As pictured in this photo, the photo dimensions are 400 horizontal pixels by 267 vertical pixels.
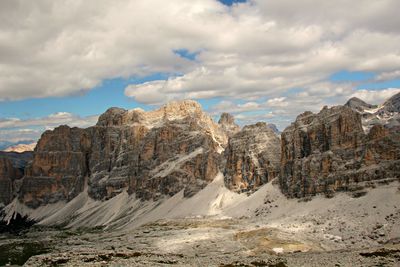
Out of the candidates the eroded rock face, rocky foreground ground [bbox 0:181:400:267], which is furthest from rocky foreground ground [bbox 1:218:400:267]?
the eroded rock face

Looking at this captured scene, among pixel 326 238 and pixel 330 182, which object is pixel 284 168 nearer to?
pixel 330 182

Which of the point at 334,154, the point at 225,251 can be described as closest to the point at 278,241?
the point at 225,251

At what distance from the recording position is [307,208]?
16212 cm

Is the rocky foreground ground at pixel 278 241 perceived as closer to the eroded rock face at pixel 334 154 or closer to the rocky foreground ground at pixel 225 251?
the rocky foreground ground at pixel 225 251

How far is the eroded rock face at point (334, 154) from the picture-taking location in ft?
527

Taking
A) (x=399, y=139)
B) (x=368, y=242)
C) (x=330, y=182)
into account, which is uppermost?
(x=399, y=139)

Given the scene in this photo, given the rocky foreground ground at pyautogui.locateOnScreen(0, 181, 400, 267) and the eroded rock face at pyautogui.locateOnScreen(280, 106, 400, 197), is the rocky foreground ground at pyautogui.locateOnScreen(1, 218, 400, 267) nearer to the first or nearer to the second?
the rocky foreground ground at pyautogui.locateOnScreen(0, 181, 400, 267)

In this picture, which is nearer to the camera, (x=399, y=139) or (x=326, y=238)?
(x=326, y=238)

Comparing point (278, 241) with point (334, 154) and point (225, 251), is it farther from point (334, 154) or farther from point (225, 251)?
point (334, 154)

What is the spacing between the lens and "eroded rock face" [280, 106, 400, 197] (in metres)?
161

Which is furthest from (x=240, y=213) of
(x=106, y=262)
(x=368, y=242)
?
(x=106, y=262)

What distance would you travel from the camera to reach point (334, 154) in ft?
569

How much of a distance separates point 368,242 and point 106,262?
65945 mm

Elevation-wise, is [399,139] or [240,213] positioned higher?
[399,139]
